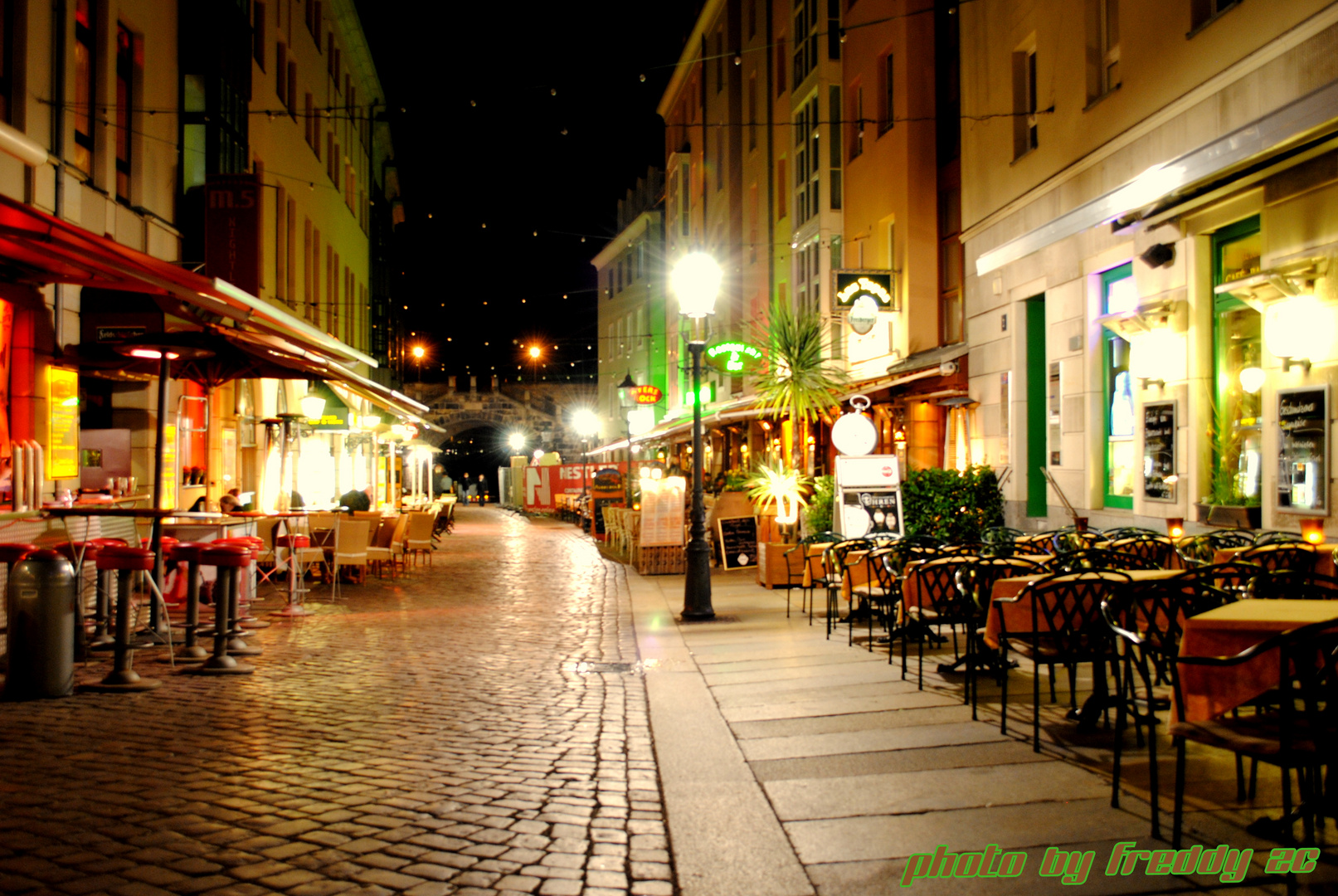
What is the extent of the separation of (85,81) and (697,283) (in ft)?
29.5

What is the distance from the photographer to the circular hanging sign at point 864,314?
19.3m

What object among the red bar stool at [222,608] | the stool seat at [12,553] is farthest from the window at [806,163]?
the stool seat at [12,553]

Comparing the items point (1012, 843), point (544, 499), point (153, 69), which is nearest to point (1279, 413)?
point (1012, 843)

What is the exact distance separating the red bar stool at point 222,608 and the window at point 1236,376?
938cm

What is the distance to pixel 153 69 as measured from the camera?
50.9 ft

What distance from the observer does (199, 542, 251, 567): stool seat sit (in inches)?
323

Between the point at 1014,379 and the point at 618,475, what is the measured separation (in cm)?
1294

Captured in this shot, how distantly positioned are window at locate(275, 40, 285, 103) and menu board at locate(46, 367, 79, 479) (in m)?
12.8

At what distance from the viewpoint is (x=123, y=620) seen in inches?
288

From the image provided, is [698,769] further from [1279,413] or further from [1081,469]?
[1081,469]

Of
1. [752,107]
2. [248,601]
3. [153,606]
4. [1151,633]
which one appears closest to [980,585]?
[1151,633]

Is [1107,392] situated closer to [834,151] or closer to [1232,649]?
[1232,649]

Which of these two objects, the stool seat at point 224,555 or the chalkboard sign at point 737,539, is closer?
the stool seat at point 224,555

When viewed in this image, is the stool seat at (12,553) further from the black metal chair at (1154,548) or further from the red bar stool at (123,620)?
the black metal chair at (1154,548)
